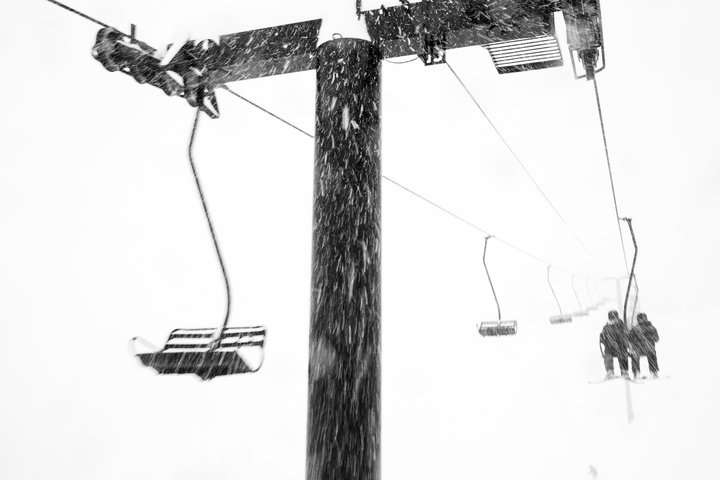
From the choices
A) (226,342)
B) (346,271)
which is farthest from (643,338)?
(226,342)

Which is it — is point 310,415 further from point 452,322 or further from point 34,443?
point 452,322

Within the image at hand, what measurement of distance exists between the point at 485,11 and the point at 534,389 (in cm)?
1424

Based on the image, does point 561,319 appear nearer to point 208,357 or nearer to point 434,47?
point 434,47

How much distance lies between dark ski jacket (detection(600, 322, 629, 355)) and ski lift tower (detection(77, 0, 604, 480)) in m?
5.54

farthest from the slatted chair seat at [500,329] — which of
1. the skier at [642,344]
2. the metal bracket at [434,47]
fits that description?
the metal bracket at [434,47]

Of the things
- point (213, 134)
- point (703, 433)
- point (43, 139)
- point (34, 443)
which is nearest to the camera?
point (703, 433)

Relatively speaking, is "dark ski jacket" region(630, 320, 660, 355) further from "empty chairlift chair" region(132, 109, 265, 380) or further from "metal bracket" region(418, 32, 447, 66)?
"empty chairlift chair" region(132, 109, 265, 380)

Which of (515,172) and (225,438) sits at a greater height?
(515,172)

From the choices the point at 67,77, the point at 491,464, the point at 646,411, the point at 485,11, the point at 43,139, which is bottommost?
the point at 491,464

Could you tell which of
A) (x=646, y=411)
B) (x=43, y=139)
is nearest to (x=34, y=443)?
(x=646, y=411)

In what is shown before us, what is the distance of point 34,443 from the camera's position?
14570 mm

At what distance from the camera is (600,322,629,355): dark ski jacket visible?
25.1 feet

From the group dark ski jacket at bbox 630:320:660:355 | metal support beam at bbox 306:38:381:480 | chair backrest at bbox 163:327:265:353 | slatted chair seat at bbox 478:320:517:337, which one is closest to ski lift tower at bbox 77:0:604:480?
metal support beam at bbox 306:38:381:480

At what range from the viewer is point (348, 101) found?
2.50 meters
